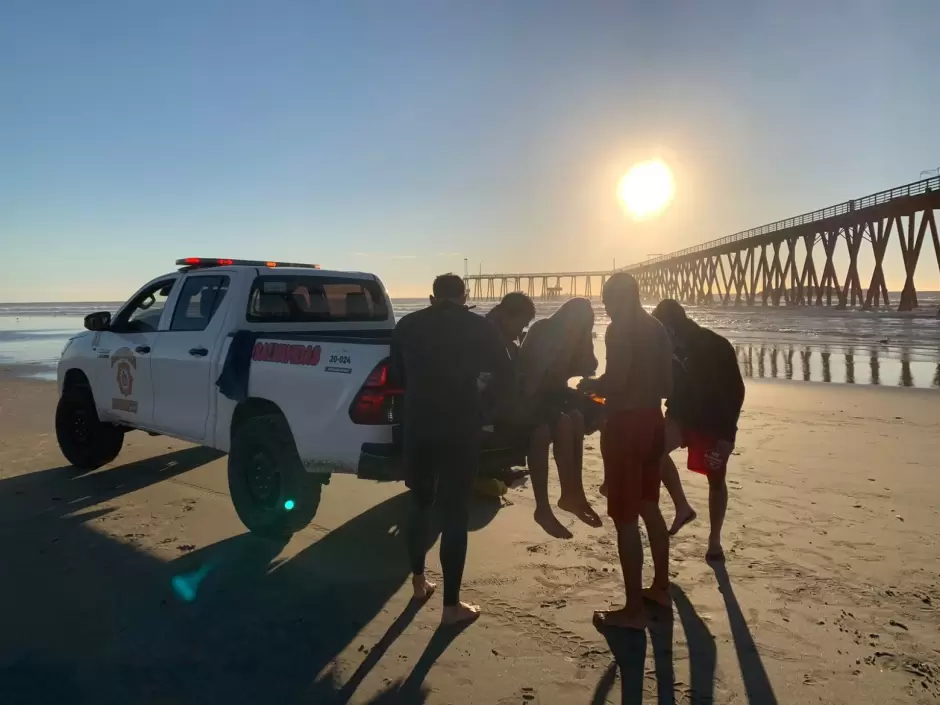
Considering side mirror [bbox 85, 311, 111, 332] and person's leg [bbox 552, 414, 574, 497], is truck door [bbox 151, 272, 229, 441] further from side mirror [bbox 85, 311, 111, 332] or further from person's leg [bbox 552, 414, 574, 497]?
person's leg [bbox 552, 414, 574, 497]

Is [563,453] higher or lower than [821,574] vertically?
higher

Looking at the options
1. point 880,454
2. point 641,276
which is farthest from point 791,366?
point 641,276

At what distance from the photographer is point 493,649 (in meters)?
3.26

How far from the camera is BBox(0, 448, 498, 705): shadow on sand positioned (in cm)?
295

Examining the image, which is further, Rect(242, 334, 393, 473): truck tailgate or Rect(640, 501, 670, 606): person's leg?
Rect(242, 334, 393, 473): truck tailgate

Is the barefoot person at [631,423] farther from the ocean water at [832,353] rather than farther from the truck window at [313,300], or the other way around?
the ocean water at [832,353]

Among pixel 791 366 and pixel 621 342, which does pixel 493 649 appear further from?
pixel 791 366

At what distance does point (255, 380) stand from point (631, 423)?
2.66 meters

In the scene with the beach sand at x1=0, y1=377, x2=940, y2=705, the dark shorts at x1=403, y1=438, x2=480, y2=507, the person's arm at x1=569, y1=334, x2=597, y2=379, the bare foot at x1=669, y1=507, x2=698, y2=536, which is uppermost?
the person's arm at x1=569, y1=334, x2=597, y2=379

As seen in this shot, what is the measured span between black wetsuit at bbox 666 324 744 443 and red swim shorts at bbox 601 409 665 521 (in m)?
1.12

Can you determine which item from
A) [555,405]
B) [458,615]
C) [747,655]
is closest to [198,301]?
[555,405]

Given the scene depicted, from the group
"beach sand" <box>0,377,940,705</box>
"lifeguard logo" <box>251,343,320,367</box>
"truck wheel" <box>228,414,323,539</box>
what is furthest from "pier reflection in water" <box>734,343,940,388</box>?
"lifeguard logo" <box>251,343,320,367</box>

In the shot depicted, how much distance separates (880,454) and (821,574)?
356cm

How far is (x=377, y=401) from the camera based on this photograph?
155 inches
